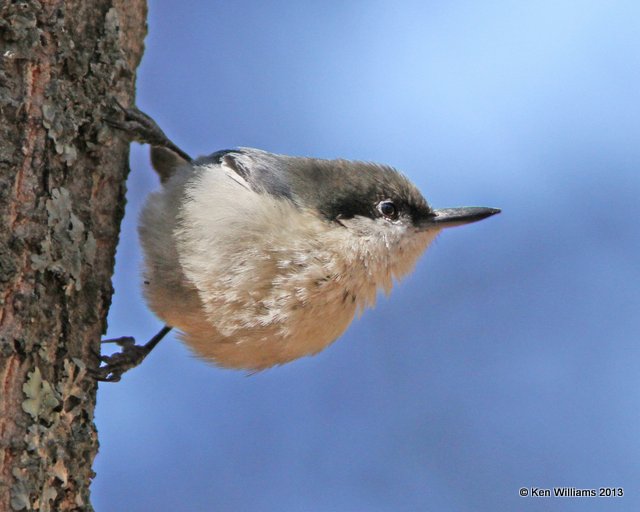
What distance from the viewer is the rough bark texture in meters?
A: 1.53

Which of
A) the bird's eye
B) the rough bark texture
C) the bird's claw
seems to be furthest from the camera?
the bird's eye

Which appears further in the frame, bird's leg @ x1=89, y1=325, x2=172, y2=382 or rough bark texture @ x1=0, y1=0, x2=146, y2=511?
bird's leg @ x1=89, y1=325, x2=172, y2=382

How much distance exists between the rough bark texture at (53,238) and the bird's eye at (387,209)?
78 centimetres

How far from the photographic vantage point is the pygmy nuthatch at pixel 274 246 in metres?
2.01

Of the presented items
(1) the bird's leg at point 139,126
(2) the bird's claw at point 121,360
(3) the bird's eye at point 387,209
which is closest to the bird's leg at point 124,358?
(2) the bird's claw at point 121,360

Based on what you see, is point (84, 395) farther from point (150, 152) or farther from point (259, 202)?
point (150, 152)

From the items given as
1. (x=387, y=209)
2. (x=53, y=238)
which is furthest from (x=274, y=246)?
(x=53, y=238)

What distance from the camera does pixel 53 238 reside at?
1.67m

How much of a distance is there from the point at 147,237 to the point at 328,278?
54cm

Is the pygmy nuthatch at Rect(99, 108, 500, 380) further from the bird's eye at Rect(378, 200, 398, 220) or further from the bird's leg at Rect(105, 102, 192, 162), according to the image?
the bird's leg at Rect(105, 102, 192, 162)

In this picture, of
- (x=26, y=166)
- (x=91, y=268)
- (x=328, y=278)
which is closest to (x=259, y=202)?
(x=328, y=278)

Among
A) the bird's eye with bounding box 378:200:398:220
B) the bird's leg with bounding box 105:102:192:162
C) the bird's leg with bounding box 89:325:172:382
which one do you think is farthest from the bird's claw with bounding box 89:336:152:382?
the bird's eye with bounding box 378:200:398:220

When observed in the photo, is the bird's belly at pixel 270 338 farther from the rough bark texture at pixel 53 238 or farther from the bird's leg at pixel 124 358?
the rough bark texture at pixel 53 238

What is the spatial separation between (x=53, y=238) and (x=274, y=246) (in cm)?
57
